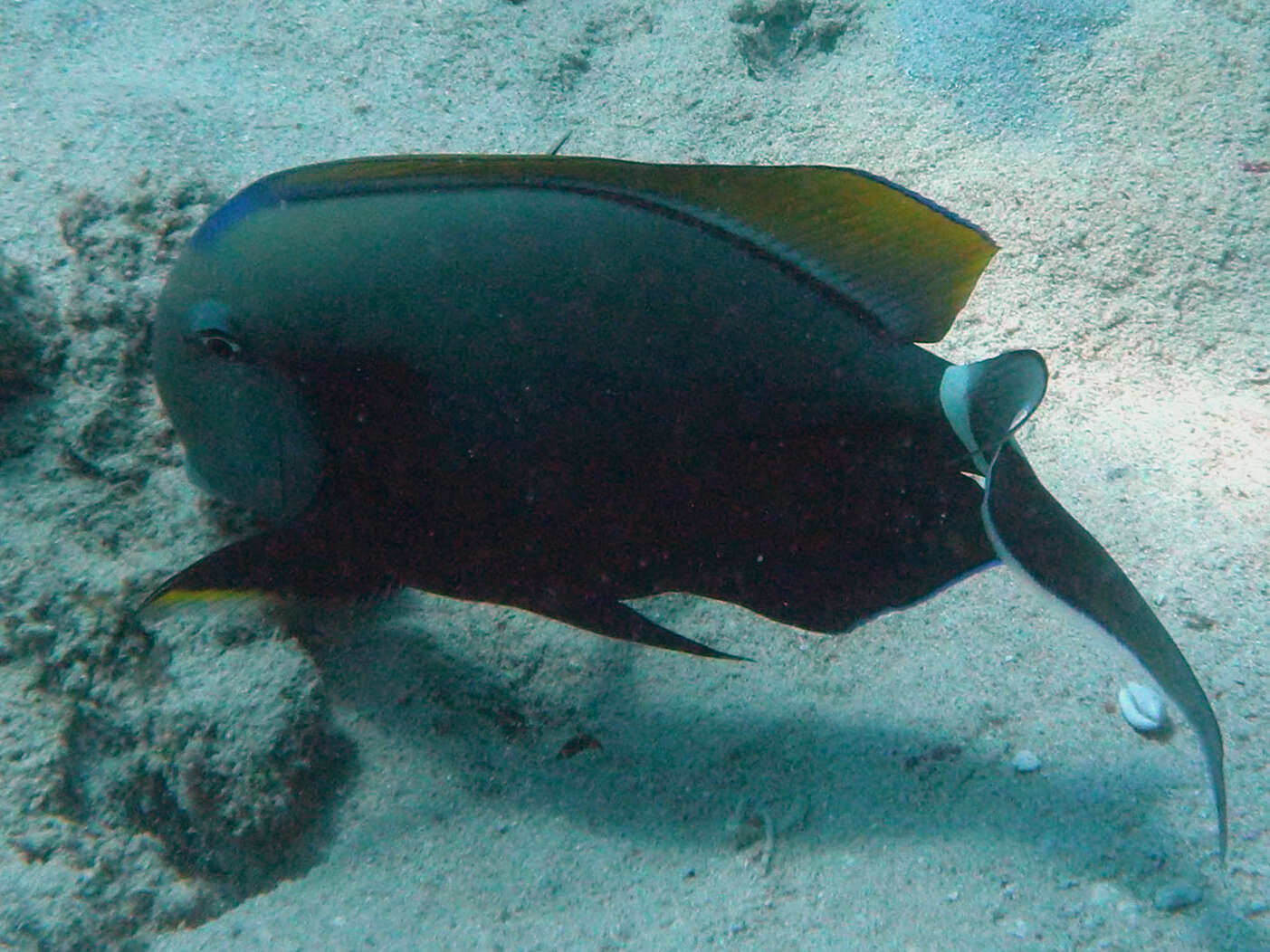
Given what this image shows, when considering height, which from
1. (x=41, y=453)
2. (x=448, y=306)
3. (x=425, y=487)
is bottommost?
(x=41, y=453)

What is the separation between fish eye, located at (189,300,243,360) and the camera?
4.49 feet

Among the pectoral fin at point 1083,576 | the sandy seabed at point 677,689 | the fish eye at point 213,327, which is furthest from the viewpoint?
the sandy seabed at point 677,689

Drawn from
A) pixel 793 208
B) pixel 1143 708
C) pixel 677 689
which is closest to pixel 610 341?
pixel 793 208

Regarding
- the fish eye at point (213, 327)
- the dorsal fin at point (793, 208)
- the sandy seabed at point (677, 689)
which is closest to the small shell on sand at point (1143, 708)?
the sandy seabed at point (677, 689)

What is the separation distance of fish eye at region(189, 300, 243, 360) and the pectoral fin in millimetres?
1265

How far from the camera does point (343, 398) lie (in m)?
1.42

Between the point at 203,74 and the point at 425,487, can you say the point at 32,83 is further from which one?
the point at 425,487

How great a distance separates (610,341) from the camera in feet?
4.55

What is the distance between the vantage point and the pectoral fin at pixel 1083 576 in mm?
1209

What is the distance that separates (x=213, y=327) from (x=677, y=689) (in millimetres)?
1343

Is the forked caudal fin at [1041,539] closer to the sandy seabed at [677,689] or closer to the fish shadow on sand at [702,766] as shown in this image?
the sandy seabed at [677,689]

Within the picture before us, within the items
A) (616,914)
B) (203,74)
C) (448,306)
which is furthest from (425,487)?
(203,74)

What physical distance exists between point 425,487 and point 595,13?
3373 millimetres

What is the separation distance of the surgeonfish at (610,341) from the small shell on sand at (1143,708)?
37 cm
